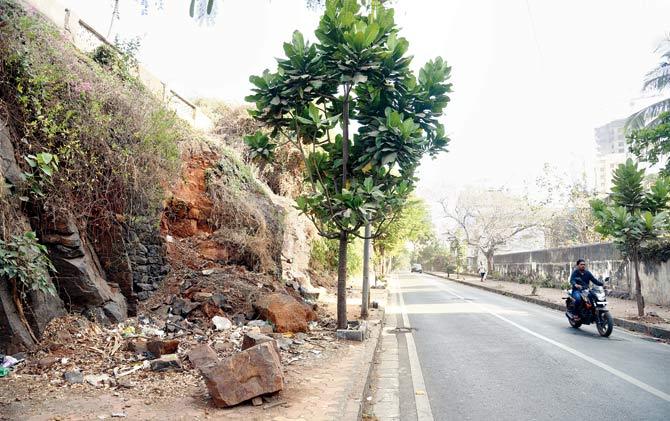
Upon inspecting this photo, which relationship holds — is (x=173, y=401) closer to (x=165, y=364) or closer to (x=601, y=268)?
(x=165, y=364)

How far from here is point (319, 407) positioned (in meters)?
4.38

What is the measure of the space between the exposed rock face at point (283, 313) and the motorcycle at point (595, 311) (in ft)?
20.1

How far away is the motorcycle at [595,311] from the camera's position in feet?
31.0

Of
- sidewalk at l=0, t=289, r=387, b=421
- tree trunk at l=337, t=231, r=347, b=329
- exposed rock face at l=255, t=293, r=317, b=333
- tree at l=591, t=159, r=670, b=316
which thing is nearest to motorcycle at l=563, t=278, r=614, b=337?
tree at l=591, t=159, r=670, b=316

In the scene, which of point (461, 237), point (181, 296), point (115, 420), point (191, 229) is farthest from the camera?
point (461, 237)

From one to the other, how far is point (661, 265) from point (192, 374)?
16.7 m

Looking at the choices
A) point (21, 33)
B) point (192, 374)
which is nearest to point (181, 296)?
point (192, 374)

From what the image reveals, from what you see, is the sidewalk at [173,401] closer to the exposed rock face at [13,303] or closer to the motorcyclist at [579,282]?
the exposed rock face at [13,303]

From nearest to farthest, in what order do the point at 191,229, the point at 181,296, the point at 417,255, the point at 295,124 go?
the point at 295,124, the point at 181,296, the point at 191,229, the point at 417,255

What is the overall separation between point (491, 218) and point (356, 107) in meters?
39.2

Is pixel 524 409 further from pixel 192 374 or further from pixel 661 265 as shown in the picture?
pixel 661 265

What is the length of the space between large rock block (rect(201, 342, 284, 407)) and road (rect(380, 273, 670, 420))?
1.47 meters

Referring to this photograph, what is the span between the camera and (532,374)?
20.3 feet

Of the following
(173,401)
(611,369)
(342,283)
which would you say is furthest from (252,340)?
(611,369)
